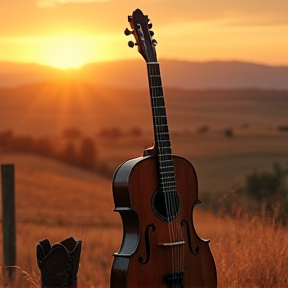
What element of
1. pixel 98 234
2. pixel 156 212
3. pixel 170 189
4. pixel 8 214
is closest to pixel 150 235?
pixel 156 212

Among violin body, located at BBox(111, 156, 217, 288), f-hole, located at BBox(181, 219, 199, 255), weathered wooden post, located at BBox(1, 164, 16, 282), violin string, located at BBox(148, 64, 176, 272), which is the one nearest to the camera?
violin body, located at BBox(111, 156, 217, 288)

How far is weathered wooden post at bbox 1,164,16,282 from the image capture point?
7008 millimetres

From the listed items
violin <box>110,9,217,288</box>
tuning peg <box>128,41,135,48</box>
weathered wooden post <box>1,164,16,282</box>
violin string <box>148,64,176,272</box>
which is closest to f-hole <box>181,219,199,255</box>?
violin <box>110,9,217,288</box>

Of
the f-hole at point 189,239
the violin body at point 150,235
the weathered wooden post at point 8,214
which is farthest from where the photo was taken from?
the weathered wooden post at point 8,214

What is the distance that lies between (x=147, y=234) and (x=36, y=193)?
10849mm

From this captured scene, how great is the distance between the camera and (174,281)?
4.89 metres

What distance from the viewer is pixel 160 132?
4.85 metres

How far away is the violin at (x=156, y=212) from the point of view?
4703mm

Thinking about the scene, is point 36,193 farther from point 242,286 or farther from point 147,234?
point 147,234

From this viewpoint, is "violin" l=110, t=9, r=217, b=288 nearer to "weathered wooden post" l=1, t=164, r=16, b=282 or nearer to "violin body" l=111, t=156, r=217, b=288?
"violin body" l=111, t=156, r=217, b=288

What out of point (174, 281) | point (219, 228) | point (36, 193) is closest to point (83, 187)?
point (36, 193)

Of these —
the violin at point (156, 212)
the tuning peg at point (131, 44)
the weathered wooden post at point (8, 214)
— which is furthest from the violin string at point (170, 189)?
the weathered wooden post at point (8, 214)

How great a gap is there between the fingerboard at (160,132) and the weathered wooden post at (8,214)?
2.41 m

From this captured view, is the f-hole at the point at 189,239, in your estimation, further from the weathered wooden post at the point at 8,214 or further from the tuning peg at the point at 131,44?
the weathered wooden post at the point at 8,214
